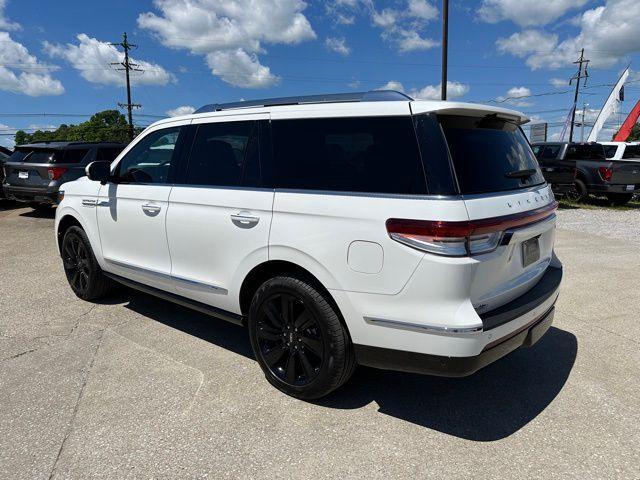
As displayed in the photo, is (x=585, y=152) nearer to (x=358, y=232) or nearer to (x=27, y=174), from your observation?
(x=358, y=232)

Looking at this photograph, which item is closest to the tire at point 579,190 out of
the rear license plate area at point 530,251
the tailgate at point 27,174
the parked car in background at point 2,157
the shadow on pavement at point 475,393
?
the shadow on pavement at point 475,393

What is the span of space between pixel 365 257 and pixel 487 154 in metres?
0.94

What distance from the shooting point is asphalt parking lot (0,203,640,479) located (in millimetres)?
2441

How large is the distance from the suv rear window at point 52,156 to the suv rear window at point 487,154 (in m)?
9.45

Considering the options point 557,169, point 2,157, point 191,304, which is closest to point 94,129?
point 2,157

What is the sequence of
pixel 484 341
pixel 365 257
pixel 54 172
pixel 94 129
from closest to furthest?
pixel 484 341 < pixel 365 257 < pixel 54 172 < pixel 94 129

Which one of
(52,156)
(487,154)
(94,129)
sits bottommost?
(487,154)

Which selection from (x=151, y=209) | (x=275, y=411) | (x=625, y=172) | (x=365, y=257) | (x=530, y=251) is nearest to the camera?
(x=365, y=257)

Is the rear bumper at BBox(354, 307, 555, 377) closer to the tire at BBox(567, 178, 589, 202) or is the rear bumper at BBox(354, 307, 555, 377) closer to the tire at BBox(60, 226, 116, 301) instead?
the tire at BBox(60, 226, 116, 301)

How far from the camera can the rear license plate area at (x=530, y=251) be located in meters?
2.74

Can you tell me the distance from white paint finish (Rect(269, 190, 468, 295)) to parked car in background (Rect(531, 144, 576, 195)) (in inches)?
492

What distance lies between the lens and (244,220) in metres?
3.08

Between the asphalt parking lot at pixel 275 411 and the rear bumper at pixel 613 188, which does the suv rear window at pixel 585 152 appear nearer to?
the rear bumper at pixel 613 188

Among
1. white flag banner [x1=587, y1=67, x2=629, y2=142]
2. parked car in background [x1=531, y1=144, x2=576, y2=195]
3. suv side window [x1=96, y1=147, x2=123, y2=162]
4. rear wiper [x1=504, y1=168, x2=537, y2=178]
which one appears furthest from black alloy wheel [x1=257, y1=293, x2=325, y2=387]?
white flag banner [x1=587, y1=67, x2=629, y2=142]
